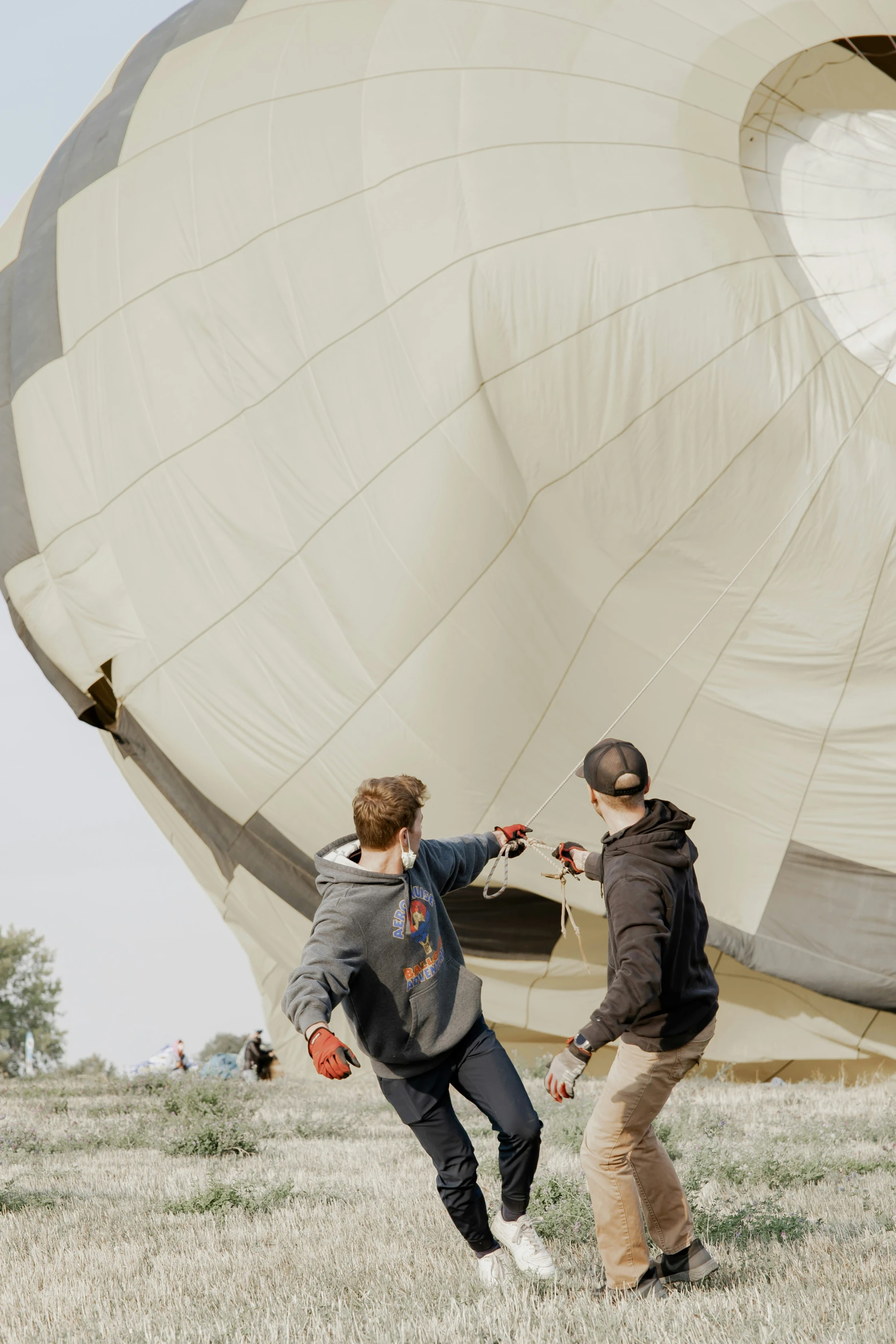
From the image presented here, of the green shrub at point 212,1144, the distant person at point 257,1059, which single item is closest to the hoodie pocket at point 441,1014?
the green shrub at point 212,1144

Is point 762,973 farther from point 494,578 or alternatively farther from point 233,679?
point 233,679

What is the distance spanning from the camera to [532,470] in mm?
7887

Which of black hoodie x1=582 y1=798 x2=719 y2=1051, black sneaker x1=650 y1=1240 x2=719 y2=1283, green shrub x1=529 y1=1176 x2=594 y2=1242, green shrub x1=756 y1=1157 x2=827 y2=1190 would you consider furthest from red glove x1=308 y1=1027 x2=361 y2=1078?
green shrub x1=756 y1=1157 x2=827 y2=1190

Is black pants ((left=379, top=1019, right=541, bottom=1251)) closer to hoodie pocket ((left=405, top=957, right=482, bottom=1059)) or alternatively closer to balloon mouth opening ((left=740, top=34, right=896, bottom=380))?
hoodie pocket ((left=405, top=957, right=482, bottom=1059))

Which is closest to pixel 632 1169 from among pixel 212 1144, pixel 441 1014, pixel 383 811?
pixel 441 1014

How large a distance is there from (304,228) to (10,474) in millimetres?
3061

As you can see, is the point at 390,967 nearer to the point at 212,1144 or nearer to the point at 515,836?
the point at 515,836

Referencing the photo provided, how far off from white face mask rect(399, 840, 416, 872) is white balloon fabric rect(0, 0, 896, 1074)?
13.9 feet

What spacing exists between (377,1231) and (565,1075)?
Result: 1.59 m

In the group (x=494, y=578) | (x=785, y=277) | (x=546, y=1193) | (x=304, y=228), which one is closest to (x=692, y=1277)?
(x=546, y=1193)

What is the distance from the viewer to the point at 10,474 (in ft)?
31.7

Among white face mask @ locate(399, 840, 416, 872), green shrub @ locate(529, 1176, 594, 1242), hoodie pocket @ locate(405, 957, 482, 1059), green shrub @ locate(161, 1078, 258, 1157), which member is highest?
white face mask @ locate(399, 840, 416, 872)

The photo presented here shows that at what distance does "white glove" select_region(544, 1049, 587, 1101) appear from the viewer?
10.6ft

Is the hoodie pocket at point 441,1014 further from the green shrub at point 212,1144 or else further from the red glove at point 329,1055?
the green shrub at point 212,1144
